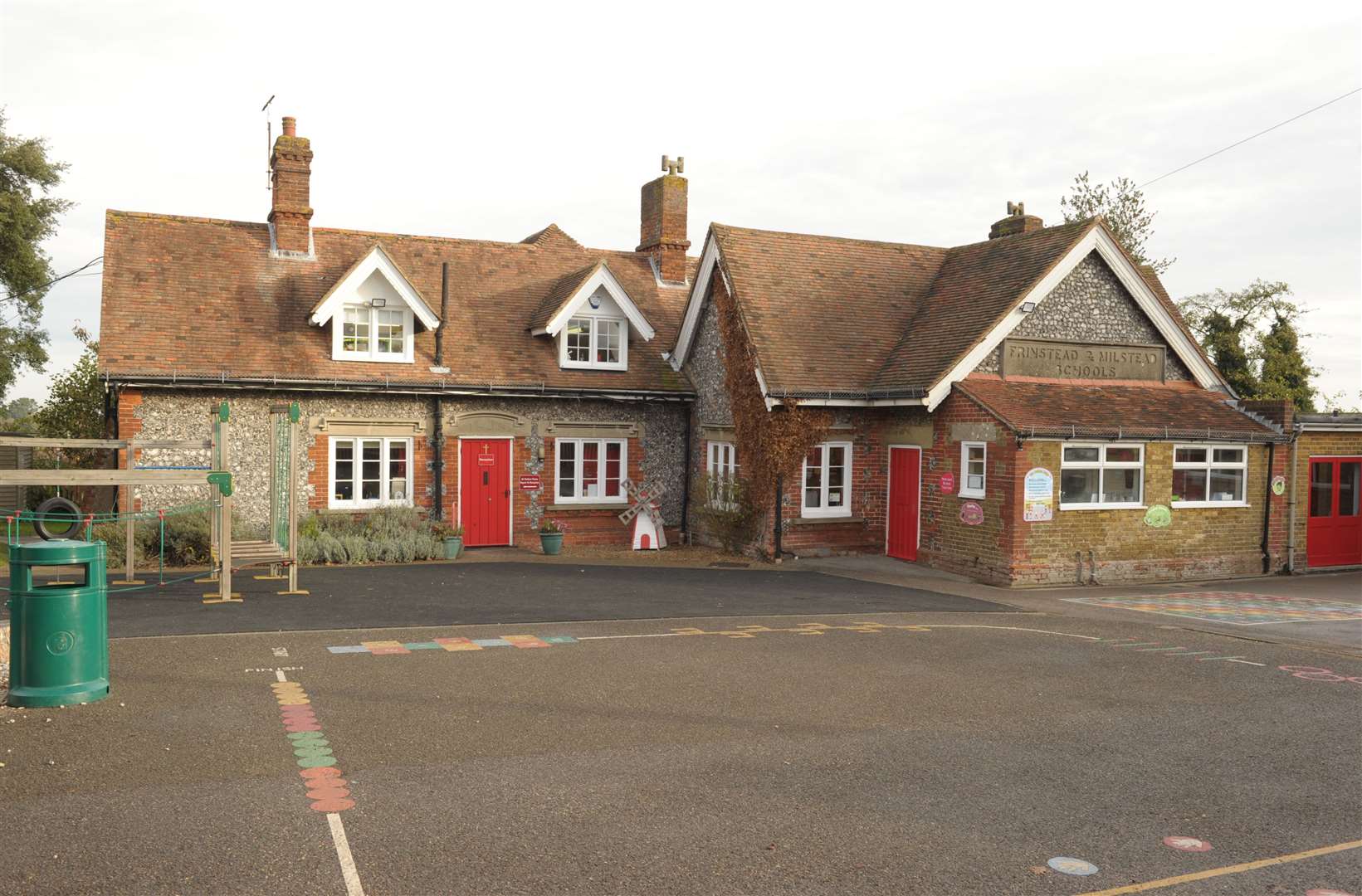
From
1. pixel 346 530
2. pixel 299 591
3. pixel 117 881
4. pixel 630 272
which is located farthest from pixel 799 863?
pixel 630 272

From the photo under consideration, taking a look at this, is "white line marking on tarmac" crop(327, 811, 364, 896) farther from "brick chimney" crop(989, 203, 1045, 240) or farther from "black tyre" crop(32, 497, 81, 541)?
"brick chimney" crop(989, 203, 1045, 240)

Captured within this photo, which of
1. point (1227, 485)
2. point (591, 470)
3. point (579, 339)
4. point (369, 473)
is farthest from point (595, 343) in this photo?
point (1227, 485)

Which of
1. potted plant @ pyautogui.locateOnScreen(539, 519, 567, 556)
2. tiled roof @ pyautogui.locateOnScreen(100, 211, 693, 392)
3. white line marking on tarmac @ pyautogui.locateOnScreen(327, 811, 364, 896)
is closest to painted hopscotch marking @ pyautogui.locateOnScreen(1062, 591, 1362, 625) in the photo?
potted plant @ pyautogui.locateOnScreen(539, 519, 567, 556)

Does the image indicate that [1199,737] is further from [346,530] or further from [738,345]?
[346,530]

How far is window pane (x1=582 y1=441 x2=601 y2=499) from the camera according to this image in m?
23.4

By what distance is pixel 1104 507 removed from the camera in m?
19.1

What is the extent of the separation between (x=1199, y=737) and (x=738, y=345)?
1420 centimetres

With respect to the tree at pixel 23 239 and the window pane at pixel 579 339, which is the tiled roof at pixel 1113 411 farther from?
the tree at pixel 23 239

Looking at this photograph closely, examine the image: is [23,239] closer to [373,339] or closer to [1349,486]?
[373,339]

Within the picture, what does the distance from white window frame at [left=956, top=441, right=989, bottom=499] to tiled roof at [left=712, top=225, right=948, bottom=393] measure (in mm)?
2686

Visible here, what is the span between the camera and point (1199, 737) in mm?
8766

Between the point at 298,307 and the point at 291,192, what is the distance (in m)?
2.70

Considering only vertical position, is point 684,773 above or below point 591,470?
below

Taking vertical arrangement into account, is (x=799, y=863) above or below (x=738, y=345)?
below
